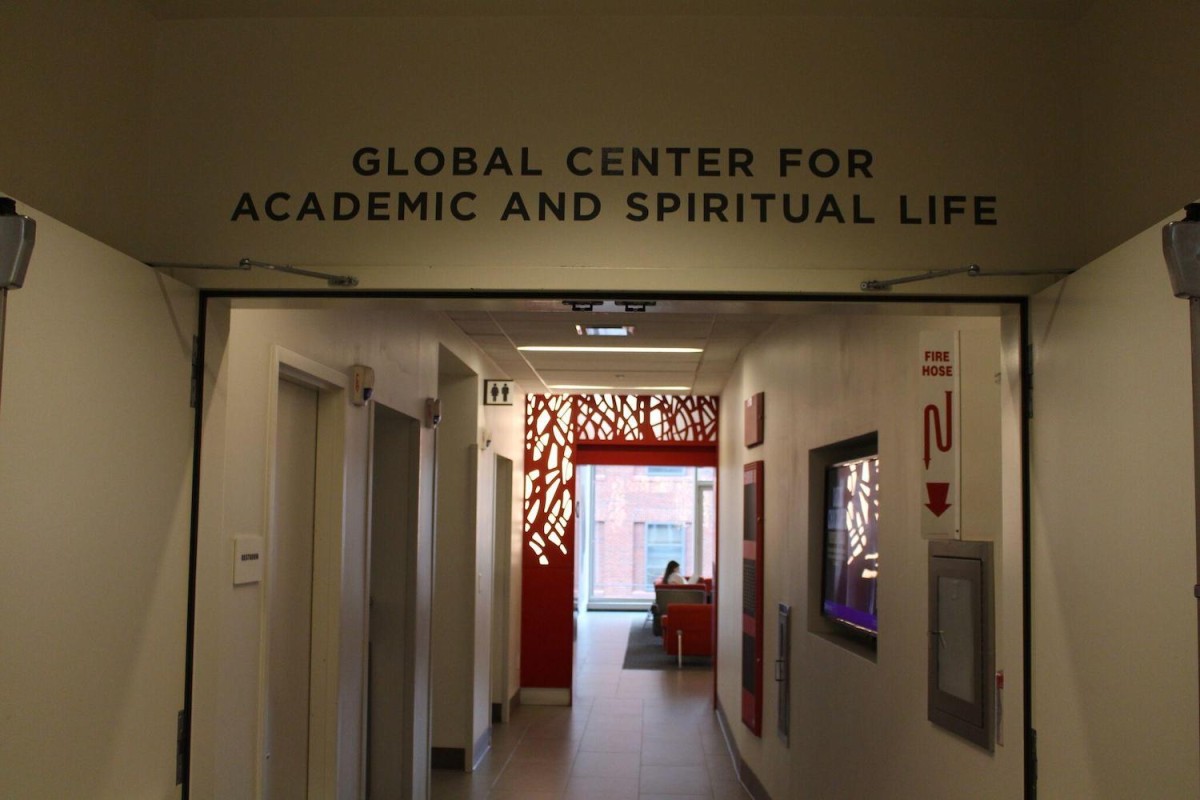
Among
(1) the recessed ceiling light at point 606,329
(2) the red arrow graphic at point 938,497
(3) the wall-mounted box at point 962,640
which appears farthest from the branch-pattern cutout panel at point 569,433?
(2) the red arrow graphic at point 938,497

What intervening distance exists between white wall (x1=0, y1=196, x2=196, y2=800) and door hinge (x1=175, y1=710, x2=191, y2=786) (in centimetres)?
2

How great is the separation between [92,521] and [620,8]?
5.56 ft

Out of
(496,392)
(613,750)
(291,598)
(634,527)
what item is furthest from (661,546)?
(291,598)

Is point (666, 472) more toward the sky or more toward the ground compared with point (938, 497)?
more toward the sky

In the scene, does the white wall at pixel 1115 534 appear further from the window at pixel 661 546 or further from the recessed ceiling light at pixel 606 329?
the window at pixel 661 546

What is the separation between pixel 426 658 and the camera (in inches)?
279

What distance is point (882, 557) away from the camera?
4.66m

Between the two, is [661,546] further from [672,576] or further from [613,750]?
[613,750]

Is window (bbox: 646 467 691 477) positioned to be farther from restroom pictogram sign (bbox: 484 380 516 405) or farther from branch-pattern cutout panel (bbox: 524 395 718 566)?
restroom pictogram sign (bbox: 484 380 516 405)

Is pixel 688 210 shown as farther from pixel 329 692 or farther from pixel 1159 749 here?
pixel 329 692

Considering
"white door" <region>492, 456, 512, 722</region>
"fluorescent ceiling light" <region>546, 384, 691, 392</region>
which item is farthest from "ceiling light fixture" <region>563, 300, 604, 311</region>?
"fluorescent ceiling light" <region>546, 384, 691, 392</region>

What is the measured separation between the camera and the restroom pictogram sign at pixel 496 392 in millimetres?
9188

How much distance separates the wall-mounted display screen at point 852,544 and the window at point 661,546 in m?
16.5

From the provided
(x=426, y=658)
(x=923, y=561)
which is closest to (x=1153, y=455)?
(x=923, y=561)
